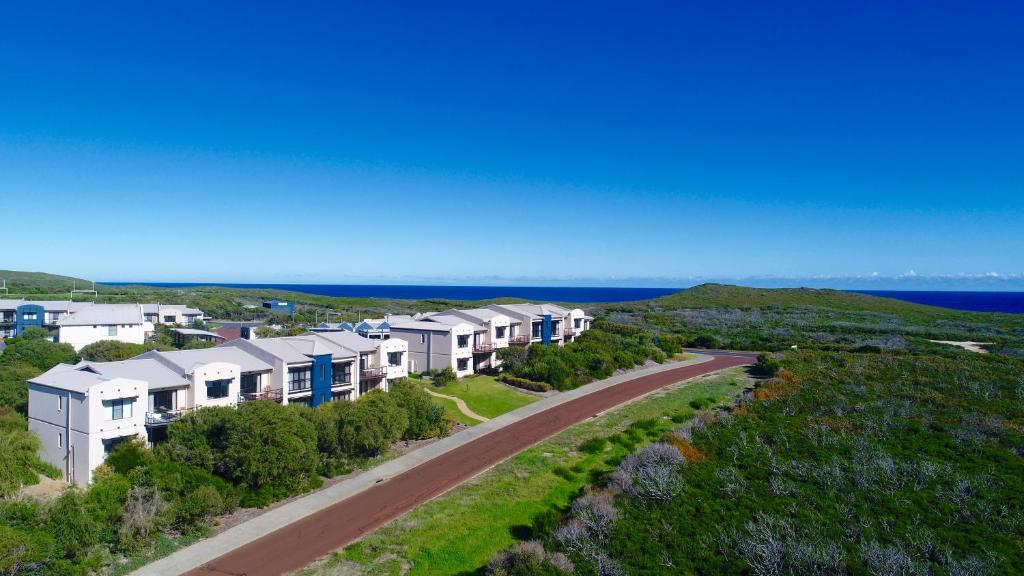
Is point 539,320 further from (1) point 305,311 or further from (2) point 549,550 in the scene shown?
(1) point 305,311

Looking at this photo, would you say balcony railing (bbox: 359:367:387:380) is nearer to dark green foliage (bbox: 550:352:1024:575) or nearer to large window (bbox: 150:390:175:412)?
large window (bbox: 150:390:175:412)

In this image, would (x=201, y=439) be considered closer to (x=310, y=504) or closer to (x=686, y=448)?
(x=310, y=504)

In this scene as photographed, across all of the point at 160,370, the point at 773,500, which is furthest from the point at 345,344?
the point at 773,500

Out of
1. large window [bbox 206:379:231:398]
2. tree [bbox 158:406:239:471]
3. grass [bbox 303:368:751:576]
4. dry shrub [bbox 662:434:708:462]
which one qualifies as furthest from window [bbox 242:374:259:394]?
dry shrub [bbox 662:434:708:462]

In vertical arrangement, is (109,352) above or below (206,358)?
below

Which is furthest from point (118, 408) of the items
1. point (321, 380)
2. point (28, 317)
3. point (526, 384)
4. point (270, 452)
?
point (28, 317)
